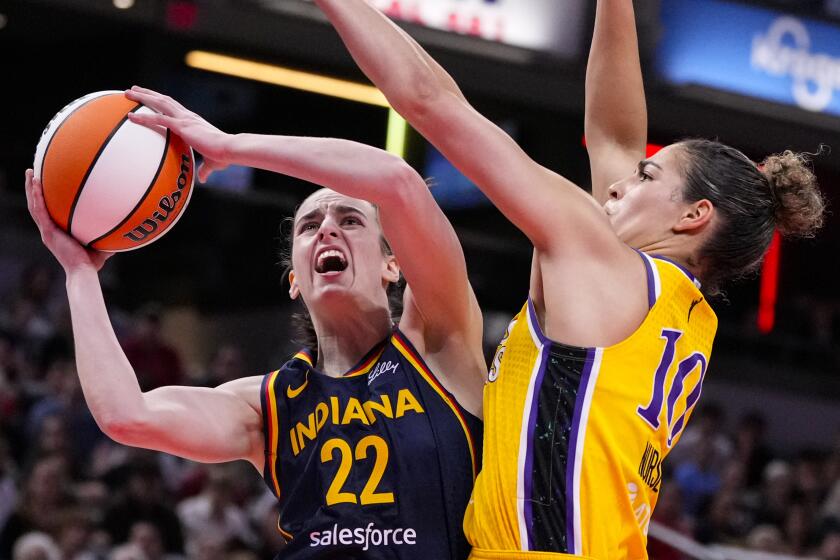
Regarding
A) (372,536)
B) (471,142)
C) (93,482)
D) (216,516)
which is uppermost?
(471,142)

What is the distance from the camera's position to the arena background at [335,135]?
7.45 m

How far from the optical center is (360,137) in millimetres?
8602

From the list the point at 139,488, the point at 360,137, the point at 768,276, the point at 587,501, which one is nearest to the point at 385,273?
the point at 587,501

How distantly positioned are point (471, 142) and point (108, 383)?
1.11 metres

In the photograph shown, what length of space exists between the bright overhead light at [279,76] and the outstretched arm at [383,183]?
17.2ft

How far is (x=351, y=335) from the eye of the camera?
3396 millimetres

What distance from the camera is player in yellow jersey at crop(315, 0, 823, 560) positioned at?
8.44 feet

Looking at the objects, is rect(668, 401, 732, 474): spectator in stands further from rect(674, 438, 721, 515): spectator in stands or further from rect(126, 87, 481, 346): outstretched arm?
rect(126, 87, 481, 346): outstretched arm

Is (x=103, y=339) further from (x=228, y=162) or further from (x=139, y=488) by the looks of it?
(x=139, y=488)

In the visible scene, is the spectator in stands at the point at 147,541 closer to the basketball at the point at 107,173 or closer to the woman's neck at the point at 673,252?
the basketball at the point at 107,173

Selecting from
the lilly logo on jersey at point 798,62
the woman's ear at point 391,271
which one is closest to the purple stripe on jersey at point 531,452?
the woman's ear at point 391,271

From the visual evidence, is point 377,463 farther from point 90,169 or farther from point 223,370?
point 223,370

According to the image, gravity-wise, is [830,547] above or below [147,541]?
below

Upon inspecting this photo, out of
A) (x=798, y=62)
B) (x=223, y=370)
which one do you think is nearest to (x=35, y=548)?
(x=223, y=370)
